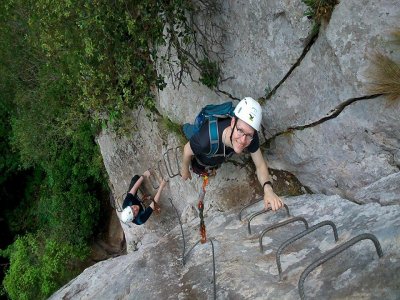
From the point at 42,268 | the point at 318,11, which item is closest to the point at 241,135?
the point at 318,11

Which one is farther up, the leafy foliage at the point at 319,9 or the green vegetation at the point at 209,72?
the green vegetation at the point at 209,72

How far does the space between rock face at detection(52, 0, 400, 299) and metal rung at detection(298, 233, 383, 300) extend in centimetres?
15

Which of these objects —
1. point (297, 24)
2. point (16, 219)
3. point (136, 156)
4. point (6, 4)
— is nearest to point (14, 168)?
point (16, 219)

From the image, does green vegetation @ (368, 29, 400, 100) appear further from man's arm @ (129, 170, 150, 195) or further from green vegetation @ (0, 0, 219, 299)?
man's arm @ (129, 170, 150, 195)

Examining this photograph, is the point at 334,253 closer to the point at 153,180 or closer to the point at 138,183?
the point at 138,183

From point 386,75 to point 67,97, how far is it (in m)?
7.53

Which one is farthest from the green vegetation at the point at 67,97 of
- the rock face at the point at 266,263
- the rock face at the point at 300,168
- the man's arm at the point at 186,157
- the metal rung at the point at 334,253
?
the metal rung at the point at 334,253

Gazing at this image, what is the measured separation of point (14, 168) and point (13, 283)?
412 cm

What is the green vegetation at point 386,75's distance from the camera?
3.54 metres

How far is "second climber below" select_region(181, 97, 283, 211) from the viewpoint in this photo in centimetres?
413

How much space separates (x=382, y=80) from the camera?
3.66 meters

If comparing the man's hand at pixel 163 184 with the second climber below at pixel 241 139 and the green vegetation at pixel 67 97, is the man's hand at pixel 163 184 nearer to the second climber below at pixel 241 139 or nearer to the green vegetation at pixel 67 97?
the green vegetation at pixel 67 97

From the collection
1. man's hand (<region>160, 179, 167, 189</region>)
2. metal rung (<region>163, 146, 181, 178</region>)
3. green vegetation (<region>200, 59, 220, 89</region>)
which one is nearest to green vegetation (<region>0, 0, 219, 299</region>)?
green vegetation (<region>200, 59, 220, 89</region>)

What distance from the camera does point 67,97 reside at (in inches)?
375
